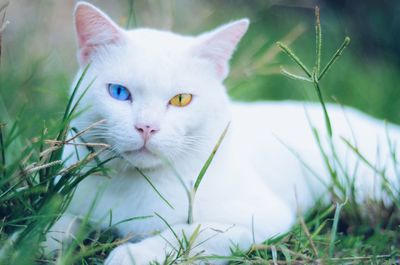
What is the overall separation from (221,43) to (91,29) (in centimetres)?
46

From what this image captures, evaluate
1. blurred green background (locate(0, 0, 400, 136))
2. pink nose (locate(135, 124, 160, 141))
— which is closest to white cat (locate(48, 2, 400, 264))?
pink nose (locate(135, 124, 160, 141))

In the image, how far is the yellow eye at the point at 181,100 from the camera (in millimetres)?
1587

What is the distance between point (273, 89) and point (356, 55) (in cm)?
154

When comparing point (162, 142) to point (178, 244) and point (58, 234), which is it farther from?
point (58, 234)

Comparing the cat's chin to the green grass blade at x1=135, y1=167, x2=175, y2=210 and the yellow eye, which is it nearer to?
the green grass blade at x1=135, y1=167, x2=175, y2=210

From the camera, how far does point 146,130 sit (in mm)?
1467

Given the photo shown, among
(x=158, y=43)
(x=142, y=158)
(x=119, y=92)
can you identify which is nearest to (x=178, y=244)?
(x=142, y=158)

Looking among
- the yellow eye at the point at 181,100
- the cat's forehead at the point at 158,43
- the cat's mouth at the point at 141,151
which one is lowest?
the cat's mouth at the point at 141,151

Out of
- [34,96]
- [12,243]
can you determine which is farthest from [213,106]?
[34,96]

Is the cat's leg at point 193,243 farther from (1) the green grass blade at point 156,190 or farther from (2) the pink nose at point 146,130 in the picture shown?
(2) the pink nose at point 146,130

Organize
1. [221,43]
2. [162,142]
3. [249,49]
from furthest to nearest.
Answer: [249,49] < [221,43] < [162,142]

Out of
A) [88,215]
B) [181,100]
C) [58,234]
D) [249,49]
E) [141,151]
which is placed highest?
[249,49]

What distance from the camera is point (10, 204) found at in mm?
1484

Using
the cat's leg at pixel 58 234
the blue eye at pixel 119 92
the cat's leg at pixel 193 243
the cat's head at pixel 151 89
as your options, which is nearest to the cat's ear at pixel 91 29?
the cat's head at pixel 151 89
